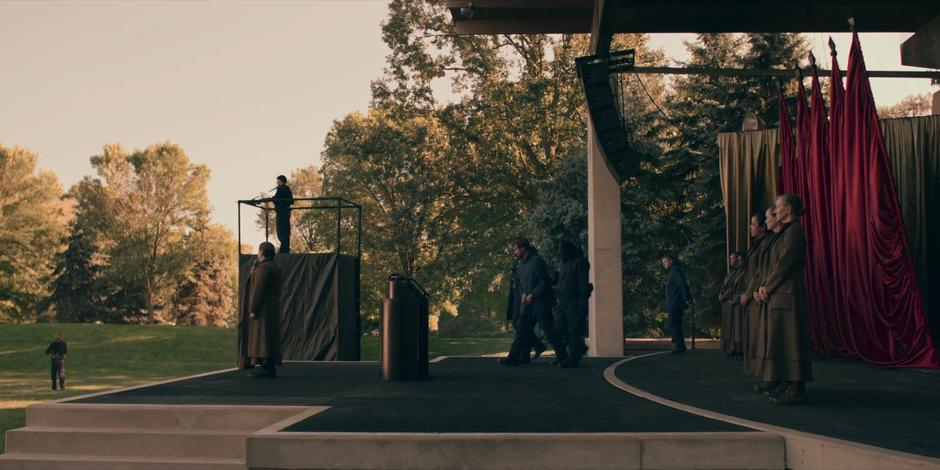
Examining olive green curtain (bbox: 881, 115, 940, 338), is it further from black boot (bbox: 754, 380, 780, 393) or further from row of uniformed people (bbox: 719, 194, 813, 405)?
row of uniformed people (bbox: 719, 194, 813, 405)

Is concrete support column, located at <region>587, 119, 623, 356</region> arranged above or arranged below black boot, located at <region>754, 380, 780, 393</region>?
above

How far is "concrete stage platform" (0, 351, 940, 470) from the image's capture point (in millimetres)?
6469

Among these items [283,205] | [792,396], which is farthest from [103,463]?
[283,205]

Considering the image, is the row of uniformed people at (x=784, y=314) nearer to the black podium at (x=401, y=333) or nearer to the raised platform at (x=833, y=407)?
the raised platform at (x=833, y=407)

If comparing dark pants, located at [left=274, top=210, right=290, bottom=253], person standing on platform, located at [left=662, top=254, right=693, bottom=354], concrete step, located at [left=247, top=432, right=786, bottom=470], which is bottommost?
concrete step, located at [left=247, top=432, right=786, bottom=470]

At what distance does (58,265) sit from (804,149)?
2069 inches

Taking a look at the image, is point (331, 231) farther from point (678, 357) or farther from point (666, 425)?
point (666, 425)

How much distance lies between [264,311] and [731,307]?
8451 millimetres

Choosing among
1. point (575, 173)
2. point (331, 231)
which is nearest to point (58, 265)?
point (331, 231)

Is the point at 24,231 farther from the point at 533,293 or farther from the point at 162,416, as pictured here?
the point at 162,416

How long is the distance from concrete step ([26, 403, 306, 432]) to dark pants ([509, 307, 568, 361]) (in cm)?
590

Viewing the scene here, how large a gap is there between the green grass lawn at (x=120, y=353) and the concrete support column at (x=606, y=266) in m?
16.6

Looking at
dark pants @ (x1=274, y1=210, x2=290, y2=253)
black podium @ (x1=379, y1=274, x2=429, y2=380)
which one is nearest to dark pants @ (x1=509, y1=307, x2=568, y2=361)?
black podium @ (x1=379, y1=274, x2=429, y2=380)

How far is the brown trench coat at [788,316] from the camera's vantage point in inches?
330
